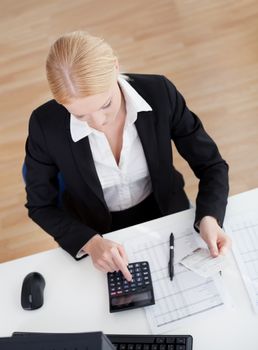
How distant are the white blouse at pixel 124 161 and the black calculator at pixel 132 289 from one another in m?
0.35

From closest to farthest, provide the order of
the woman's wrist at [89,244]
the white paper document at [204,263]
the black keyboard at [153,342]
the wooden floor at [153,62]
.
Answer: the black keyboard at [153,342] < the white paper document at [204,263] < the woman's wrist at [89,244] < the wooden floor at [153,62]

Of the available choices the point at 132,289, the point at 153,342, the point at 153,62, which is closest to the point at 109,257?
the point at 132,289

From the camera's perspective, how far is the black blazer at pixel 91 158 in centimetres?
131

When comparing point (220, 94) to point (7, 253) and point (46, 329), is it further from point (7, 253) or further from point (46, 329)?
point (46, 329)

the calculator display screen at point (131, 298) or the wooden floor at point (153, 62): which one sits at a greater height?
the calculator display screen at point (131, 298)

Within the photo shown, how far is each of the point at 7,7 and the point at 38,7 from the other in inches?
13.4

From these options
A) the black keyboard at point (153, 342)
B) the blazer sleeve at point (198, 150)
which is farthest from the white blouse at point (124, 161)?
the black keyboard at point (153, 342)

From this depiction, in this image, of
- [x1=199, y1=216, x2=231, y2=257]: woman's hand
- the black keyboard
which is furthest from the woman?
the black keyboard

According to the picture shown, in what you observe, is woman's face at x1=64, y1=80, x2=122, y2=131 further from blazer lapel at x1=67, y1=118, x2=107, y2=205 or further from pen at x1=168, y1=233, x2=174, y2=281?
pen at x1=168, y1=233, x2=174, y2=281

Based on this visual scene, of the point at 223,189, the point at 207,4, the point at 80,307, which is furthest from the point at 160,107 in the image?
the point at 207,4

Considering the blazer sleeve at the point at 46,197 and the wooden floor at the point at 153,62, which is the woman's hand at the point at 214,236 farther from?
the wooden floor at the point at 153,62

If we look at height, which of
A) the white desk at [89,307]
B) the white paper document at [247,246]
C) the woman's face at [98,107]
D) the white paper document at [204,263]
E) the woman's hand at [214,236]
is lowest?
the white desk at [89,307]

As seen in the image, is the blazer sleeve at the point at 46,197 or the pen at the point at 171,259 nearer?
the pen at the point at 171,259

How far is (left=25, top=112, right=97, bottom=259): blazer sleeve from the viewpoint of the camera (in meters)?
1.29
